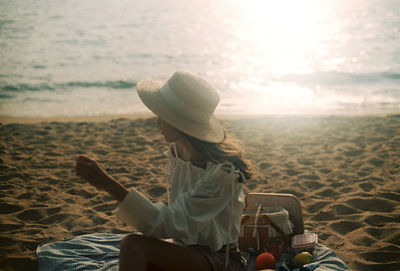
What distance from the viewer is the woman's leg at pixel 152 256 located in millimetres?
2012

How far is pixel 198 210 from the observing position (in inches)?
83.2

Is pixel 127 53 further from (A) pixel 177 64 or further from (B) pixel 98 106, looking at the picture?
(B) pixel 98 106

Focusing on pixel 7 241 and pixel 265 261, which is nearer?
pixel 265 261

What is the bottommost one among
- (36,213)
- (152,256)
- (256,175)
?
(256,175)

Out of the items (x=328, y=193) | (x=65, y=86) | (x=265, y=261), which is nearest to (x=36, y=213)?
(x=265, y=261)

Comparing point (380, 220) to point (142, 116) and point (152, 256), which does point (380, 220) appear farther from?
point (142, 116)

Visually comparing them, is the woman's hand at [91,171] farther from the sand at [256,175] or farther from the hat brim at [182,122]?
the sand at [256,175]

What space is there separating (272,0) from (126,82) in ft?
105

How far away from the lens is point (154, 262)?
203 cm

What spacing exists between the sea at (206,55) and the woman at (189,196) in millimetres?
7161

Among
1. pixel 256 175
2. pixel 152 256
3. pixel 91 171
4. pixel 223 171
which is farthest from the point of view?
pixel 256 175

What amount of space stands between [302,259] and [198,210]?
126 cm

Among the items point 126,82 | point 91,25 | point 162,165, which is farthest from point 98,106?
point 91,25

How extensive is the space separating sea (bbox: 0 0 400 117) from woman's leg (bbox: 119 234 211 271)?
293 inches
